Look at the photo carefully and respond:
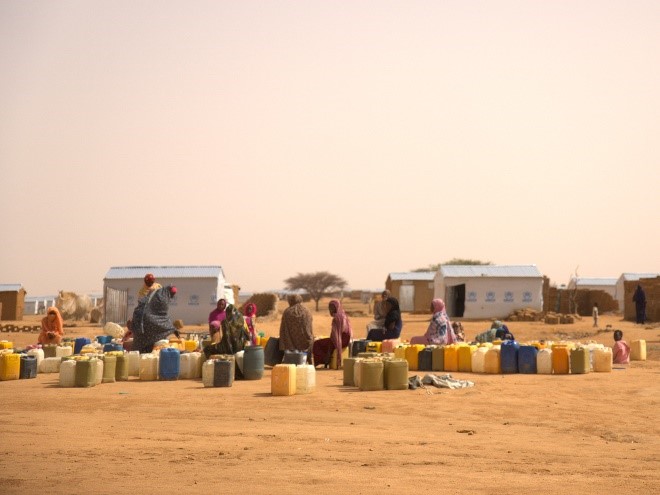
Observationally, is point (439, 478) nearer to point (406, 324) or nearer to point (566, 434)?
point (566, 434)

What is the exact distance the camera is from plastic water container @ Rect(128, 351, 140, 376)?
13.6 metres

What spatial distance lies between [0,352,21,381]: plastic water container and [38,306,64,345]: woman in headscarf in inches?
129

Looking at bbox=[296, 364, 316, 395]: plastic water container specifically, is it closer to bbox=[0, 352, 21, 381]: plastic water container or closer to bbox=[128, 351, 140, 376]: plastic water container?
bbox=[128, 351, 140, 376]: plastic water container

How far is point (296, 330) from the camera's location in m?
14.3

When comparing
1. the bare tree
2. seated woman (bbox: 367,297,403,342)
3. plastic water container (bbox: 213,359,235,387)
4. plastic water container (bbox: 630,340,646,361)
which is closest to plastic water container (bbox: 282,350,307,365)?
plastic water container (bbox: 213,359,235,387)

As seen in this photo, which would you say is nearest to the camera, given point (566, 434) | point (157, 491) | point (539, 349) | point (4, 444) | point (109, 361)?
point (157, 491)

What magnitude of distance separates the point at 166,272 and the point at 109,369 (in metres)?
23.8

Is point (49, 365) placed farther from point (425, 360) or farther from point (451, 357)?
point (451, 357)

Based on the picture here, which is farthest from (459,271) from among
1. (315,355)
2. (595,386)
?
(595,386)

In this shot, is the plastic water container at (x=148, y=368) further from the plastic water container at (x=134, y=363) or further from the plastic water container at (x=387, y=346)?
the plastic water container at (x=387, y=346)

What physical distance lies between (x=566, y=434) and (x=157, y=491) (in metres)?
4.49

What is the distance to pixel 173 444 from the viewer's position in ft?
24.1

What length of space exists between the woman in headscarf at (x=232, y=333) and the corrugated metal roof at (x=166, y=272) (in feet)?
70.0

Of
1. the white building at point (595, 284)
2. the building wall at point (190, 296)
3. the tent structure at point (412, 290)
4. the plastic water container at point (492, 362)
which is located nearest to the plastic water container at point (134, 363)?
the plastic water container at point (492, 362)
